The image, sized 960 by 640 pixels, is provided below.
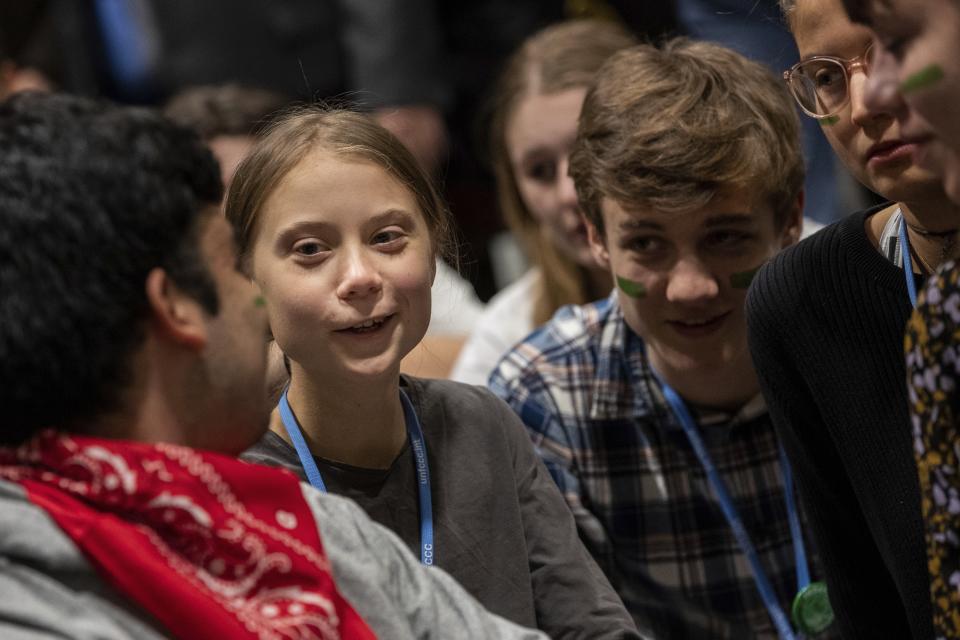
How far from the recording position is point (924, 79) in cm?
103

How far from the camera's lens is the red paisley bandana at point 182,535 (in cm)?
103

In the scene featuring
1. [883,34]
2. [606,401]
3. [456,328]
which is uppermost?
[883,34]

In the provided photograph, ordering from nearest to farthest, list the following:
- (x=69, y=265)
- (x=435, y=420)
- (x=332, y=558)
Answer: (x=69, y=265)
(x=332, y=558)
(x=435, y=420)

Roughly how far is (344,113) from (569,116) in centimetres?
96

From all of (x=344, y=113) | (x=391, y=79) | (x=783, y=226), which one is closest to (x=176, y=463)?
(x=344, y=113)

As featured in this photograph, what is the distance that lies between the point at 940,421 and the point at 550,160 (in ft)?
4.74

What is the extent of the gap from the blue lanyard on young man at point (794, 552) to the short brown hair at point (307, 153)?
485 millimetres

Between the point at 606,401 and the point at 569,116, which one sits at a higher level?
the point at 569,116

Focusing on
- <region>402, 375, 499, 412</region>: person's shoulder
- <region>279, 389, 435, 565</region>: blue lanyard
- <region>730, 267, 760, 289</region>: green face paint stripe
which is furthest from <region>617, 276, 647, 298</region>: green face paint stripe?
<region>279, 389, 435, 565</region>: blue lanyard

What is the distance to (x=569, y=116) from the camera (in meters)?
2.40

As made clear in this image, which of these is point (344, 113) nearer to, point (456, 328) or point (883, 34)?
point (883, 34)

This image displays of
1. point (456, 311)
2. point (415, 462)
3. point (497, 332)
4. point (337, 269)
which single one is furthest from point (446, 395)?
point (456, 311)

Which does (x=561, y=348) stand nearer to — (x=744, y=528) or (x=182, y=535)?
(x=744, y=528)

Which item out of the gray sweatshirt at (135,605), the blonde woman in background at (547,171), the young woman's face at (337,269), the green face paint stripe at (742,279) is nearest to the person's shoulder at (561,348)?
the green face paint stripe at (742,279)
